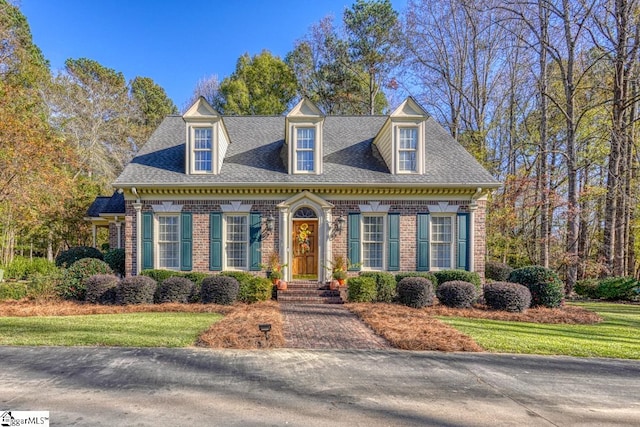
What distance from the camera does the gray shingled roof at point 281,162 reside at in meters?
12.4

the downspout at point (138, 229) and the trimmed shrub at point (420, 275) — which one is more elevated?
the downspout at point (138, 229)

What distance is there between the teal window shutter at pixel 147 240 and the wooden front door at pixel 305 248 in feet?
16.5

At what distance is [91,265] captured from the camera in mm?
11695

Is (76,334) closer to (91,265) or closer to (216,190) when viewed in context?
(91,265)

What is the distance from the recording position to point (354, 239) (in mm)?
12625

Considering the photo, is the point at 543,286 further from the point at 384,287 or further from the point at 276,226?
the point at 276,226

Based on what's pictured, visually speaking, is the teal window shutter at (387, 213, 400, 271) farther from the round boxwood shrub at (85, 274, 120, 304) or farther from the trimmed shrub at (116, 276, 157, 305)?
the round boxwood shrub at (85, 274, 120, 304)

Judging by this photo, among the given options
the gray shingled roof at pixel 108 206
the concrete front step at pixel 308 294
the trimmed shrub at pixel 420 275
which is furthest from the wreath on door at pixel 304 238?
the gray shingled roof at pixel 108 206

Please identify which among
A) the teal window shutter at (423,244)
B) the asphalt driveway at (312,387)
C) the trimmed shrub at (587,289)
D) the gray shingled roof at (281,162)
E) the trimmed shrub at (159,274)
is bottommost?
the trimmed shrub at (587,289)

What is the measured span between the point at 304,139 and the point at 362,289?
18.8 feet

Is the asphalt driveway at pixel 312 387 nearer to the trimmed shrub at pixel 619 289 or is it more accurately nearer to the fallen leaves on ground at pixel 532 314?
the fallen leaves on ground at pixel 532 314

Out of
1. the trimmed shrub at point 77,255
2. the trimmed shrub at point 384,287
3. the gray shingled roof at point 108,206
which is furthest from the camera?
the gray shingled roof at point 108,206

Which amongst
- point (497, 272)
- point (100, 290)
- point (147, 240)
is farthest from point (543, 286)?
point (100, 290)

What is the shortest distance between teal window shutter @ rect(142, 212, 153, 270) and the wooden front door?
502 centimetres
